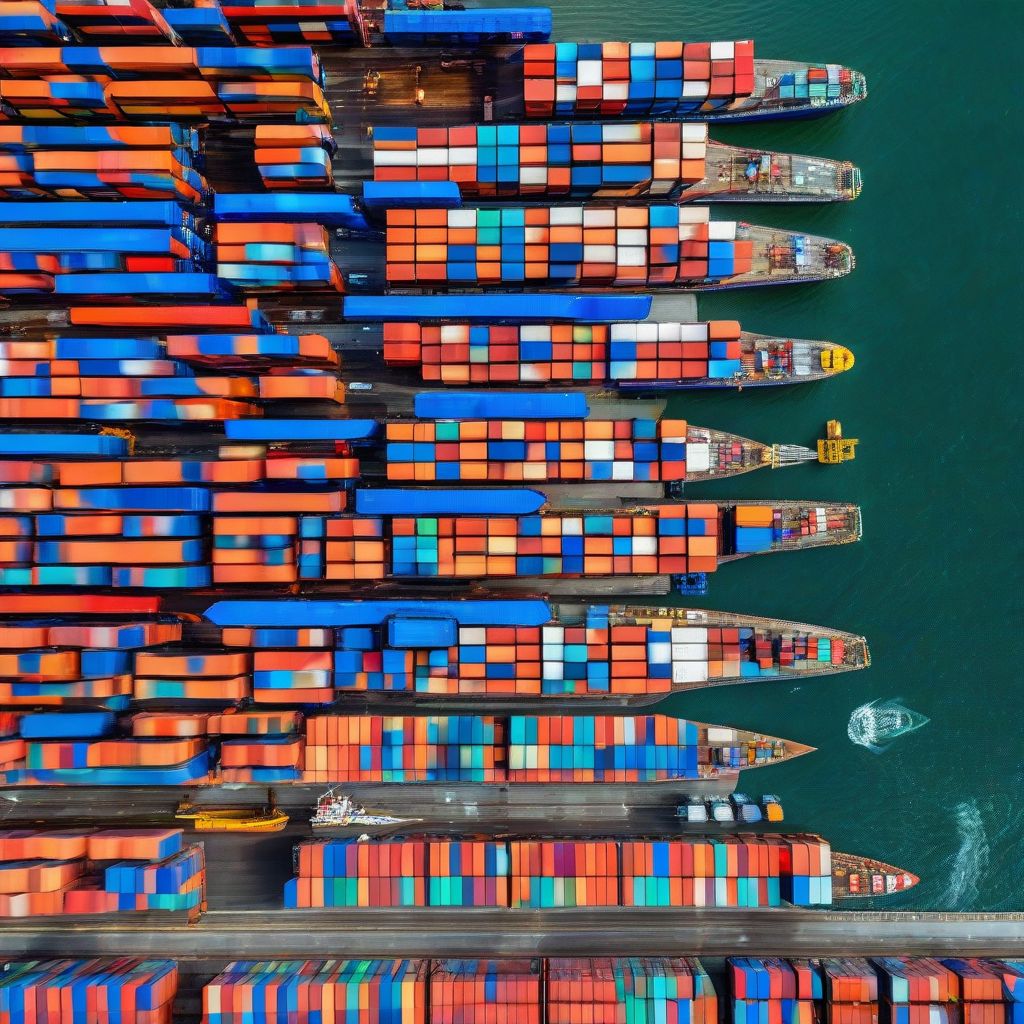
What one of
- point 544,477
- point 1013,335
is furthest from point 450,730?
point 1013,335

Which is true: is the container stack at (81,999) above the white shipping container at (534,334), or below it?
below

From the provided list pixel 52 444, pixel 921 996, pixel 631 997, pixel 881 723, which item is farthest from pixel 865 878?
pixel 52 444

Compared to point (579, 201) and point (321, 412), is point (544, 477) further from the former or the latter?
point (579, 201)

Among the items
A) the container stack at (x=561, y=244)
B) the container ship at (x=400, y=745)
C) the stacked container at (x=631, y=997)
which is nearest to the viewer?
Result: the stacked container at (x=631, y=997)

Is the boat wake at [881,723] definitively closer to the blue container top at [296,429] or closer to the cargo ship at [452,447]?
the cargo ship at [452,447]

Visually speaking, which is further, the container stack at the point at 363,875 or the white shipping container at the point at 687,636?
the white shipping container at the point at 687,636

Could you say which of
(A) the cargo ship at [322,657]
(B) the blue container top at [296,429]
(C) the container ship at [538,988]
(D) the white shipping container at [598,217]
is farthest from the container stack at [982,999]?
(D) the white shipping container at [598,217]

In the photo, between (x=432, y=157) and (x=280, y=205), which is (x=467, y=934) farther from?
(x=432, y=157)
